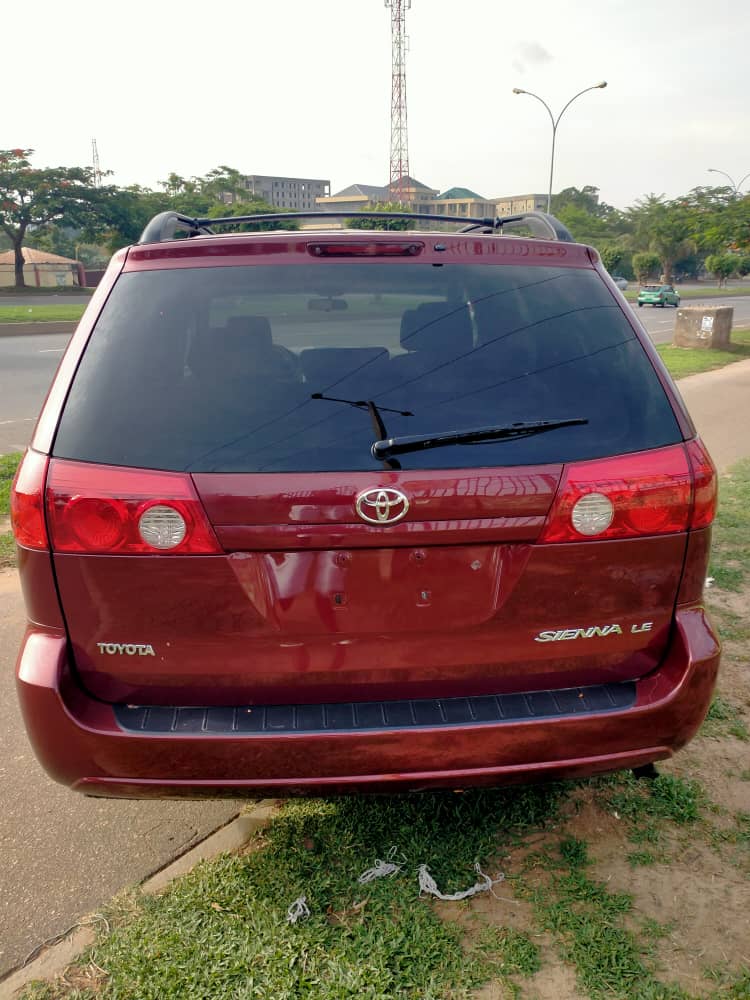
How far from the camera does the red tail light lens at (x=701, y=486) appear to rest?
7.13 feet

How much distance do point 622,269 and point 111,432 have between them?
8744 centimetres

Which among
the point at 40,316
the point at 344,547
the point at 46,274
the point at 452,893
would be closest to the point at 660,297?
the point at 40,316

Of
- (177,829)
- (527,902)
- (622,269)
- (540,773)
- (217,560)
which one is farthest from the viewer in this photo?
(622,269)

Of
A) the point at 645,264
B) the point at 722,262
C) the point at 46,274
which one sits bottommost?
the point at 645,264

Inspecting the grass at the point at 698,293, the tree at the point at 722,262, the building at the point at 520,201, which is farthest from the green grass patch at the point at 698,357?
the building at the point at 520,201

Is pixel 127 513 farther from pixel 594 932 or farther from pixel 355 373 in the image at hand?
pixel 594 932

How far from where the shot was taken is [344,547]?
79.0 inches

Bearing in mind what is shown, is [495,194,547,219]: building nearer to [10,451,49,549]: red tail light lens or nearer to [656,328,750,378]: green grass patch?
[656,328,750,378]: green grass patch

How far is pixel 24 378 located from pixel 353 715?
43.0 ft

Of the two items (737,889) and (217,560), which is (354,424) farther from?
(737,889)

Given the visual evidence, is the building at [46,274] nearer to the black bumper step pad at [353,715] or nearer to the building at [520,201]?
the black bumper step pad at [353,715]

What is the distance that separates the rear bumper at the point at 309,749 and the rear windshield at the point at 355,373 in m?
0.58

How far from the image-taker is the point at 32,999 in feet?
6.82

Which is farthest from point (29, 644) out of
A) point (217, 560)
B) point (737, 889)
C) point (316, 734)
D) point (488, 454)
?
point (737, 889)
